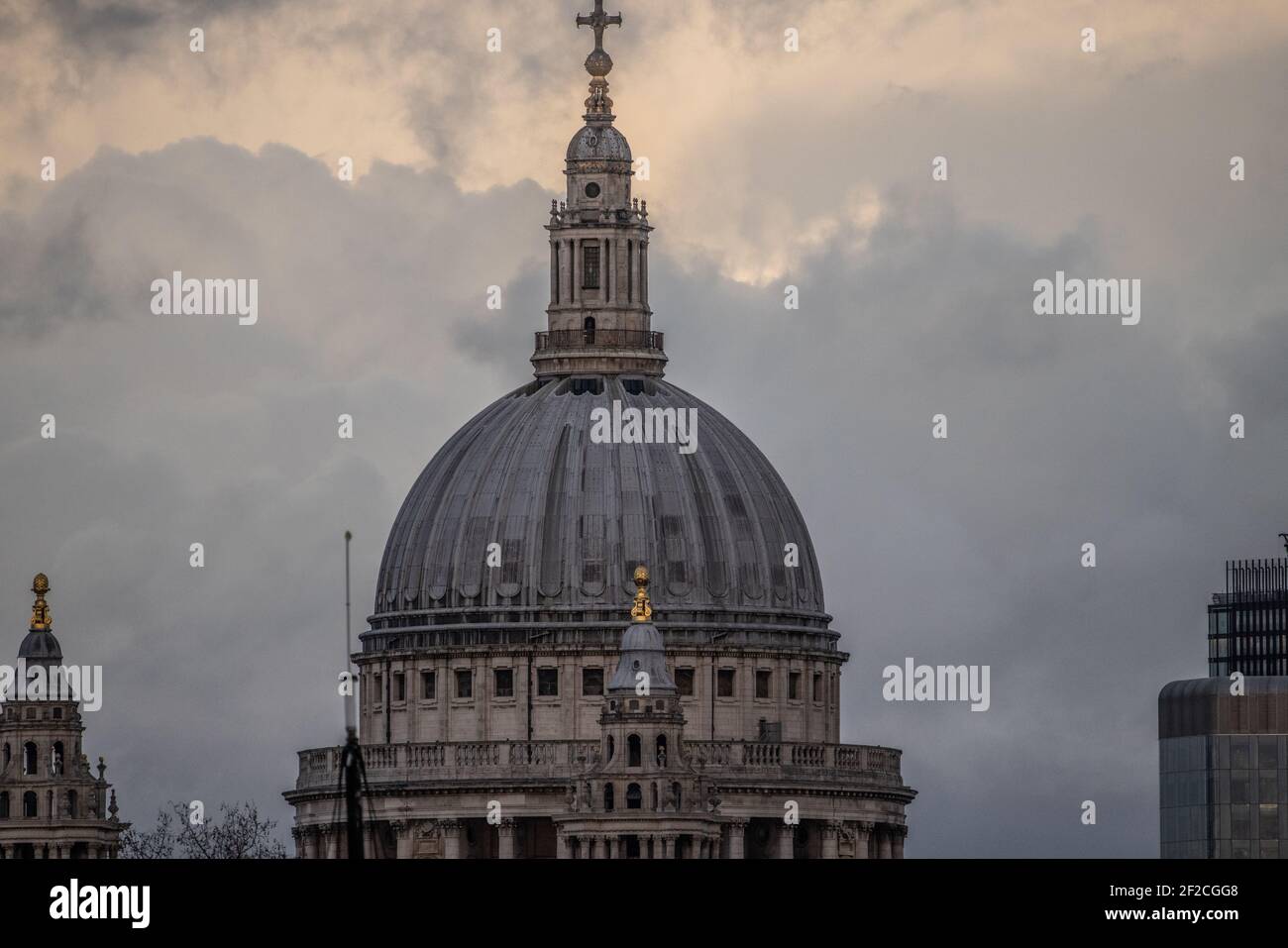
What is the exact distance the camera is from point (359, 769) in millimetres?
135500
